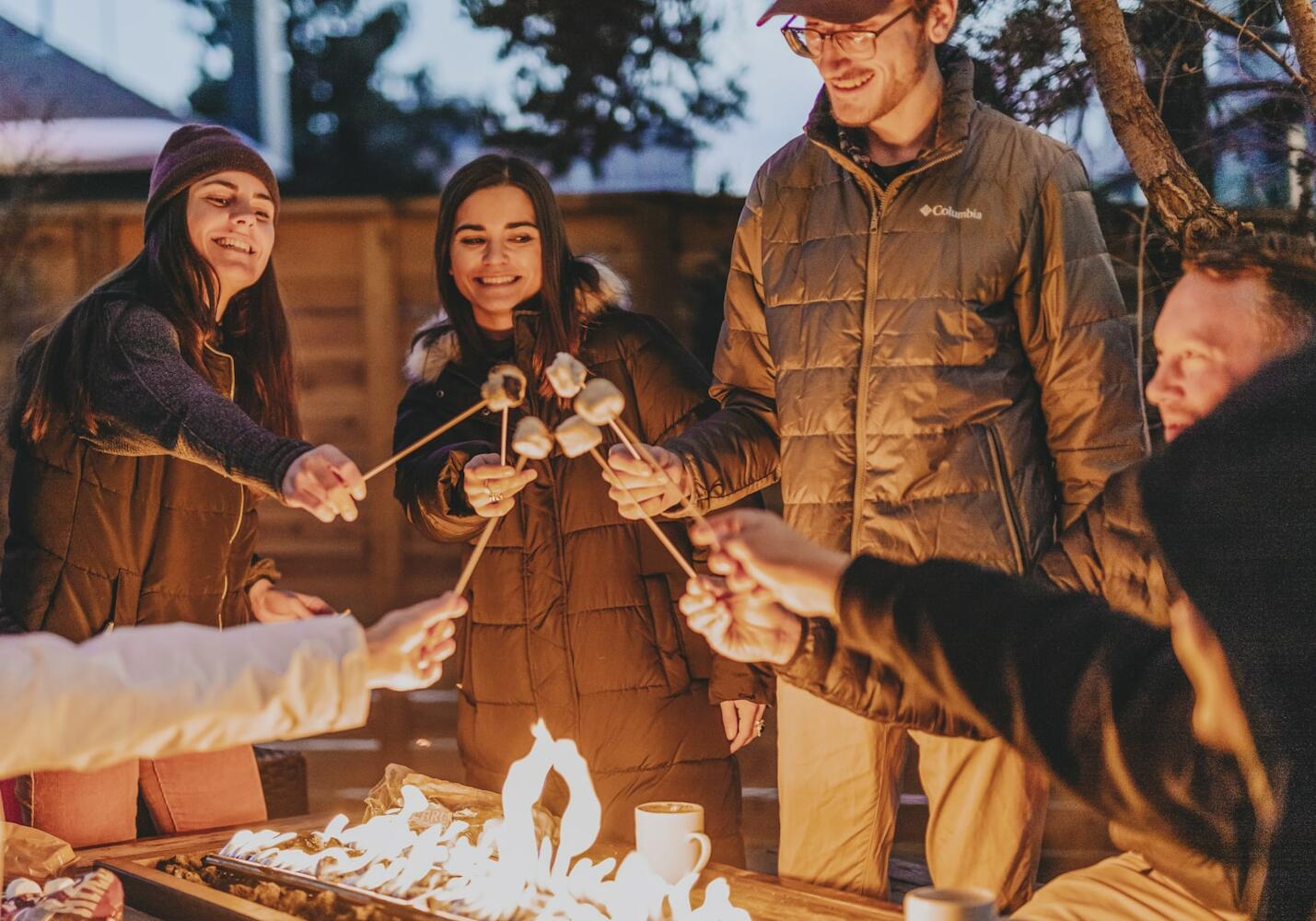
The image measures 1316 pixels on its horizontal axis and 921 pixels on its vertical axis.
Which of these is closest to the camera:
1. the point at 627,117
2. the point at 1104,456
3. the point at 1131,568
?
the point at 1131,568

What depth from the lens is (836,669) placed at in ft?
7.13

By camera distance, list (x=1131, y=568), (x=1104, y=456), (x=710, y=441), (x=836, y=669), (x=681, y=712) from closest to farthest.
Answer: (x=836, y=669)
(x=1131, y=568)
(x=1104, y=456)
(x=710, y=441)
(x=681, y=712)

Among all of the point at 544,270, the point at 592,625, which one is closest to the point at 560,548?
the point at 592,625

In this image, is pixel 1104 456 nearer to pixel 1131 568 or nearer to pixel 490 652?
pixel 1131 568

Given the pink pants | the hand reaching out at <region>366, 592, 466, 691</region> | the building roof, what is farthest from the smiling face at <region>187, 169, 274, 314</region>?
the building roof

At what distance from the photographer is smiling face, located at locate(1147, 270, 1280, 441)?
2.05 m

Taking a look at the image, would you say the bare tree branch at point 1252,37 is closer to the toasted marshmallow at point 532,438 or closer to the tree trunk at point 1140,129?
the tree trunk at point 1140,129

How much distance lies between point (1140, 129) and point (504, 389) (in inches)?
68.7

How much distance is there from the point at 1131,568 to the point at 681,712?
1.30 meters

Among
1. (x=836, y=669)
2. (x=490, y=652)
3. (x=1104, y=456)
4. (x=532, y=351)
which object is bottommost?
(x=490, y=652)

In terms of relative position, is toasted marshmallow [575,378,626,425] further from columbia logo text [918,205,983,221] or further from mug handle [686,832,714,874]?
columbia logo text [918,205,983,221]

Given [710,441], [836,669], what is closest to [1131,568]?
[836,669]

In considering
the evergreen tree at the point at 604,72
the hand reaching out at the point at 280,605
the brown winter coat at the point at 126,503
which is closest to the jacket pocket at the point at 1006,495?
the brown winter coat at the point at 126,503

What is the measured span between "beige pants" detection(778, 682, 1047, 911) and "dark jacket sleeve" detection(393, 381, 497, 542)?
0.90 m
